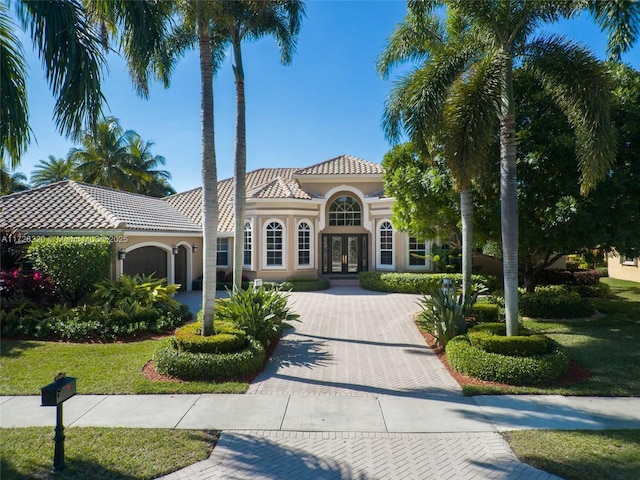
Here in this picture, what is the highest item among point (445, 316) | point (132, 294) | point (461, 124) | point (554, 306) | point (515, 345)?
point (461, 124)

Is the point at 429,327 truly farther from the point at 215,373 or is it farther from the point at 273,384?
the point at 215,373

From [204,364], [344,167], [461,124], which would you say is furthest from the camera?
[344,167]

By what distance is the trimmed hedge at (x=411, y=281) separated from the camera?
17.9 metres

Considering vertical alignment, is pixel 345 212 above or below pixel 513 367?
above

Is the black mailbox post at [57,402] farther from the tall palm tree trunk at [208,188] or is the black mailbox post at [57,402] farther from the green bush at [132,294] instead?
the green bush at [132,294]

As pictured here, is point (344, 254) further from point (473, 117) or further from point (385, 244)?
point (473, 117)

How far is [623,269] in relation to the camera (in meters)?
24.7

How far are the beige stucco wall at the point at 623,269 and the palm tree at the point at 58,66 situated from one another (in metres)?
27.1

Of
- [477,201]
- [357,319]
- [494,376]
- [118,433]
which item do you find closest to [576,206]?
[477,201]

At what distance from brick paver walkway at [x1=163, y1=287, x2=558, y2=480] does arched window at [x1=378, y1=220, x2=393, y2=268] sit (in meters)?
8.36

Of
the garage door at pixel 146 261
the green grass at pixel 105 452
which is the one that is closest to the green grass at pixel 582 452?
the green grass at pixel 105 452

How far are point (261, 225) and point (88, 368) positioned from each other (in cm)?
1340

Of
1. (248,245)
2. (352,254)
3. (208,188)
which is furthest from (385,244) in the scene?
(208,188)

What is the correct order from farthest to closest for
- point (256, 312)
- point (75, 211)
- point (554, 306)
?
point (75, 211) → point (554, 306) → point (256, 312)
